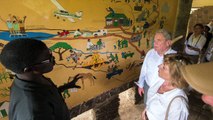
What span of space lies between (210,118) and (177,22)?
6.10 feet

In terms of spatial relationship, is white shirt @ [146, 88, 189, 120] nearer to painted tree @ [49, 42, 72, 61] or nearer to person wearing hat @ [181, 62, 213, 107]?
person wearing hat @ [181, 62, 213, 107]

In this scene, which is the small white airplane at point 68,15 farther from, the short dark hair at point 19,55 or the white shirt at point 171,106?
the white shirt at point 171,106

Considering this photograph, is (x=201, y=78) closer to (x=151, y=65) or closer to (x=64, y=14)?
(x=64, y=14)

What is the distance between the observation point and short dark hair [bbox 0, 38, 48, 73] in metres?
0.83

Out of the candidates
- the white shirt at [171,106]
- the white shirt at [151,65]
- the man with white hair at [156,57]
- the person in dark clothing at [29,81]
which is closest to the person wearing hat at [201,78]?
the white shirt at [171,106]

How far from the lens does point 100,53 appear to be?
6.64 feet

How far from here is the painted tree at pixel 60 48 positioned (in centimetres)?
159

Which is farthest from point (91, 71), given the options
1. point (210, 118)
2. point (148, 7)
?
point (210, 118)

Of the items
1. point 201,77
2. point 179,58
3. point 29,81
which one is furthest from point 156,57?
point 29,81

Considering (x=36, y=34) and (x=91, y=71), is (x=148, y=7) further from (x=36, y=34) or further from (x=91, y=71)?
(x=36, y=34)

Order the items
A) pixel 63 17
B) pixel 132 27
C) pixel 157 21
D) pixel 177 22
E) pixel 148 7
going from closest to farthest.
A: pixel 63 17
pixel 132 27
pixel 148 7
pixel 157 21
pixel 177 22

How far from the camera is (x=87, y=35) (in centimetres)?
183

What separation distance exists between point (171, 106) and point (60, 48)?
111 cm

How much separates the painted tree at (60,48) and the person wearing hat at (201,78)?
3.99 ft
